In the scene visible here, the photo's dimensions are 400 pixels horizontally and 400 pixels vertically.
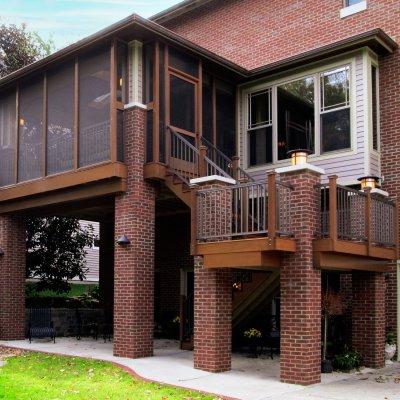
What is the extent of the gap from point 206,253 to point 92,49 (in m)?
5.64

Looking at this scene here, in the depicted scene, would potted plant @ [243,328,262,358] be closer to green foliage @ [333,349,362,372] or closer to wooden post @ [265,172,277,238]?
green foliage @ [333,349,362,372]

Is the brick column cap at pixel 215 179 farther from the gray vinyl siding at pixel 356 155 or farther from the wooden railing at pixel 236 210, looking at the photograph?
the gray vinyl siding at pixel 356 155

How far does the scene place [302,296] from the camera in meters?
10.1

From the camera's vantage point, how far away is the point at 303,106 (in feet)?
47.8

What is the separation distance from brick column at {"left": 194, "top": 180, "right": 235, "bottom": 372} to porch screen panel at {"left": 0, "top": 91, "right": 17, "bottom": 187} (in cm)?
706

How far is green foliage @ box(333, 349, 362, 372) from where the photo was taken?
1141cm

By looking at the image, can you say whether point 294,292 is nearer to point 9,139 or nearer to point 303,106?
point 303,106

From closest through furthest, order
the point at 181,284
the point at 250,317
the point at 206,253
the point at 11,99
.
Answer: the point at 206,253 → the point at 250,317 → the point at 11,99 → the point at 181,284

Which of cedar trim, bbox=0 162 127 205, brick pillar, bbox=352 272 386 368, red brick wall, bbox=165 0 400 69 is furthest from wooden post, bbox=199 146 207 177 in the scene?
red brick wall, bbox=165 0 400 69

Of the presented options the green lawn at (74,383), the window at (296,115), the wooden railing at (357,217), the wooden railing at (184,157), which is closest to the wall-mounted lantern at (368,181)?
the wooden railing at (357,217)

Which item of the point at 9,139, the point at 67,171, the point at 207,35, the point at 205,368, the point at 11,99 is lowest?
the point at 205,368

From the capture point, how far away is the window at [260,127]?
50.0 feet

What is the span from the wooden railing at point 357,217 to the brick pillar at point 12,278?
9063 millimetres

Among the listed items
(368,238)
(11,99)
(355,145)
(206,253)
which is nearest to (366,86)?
(355,145)
